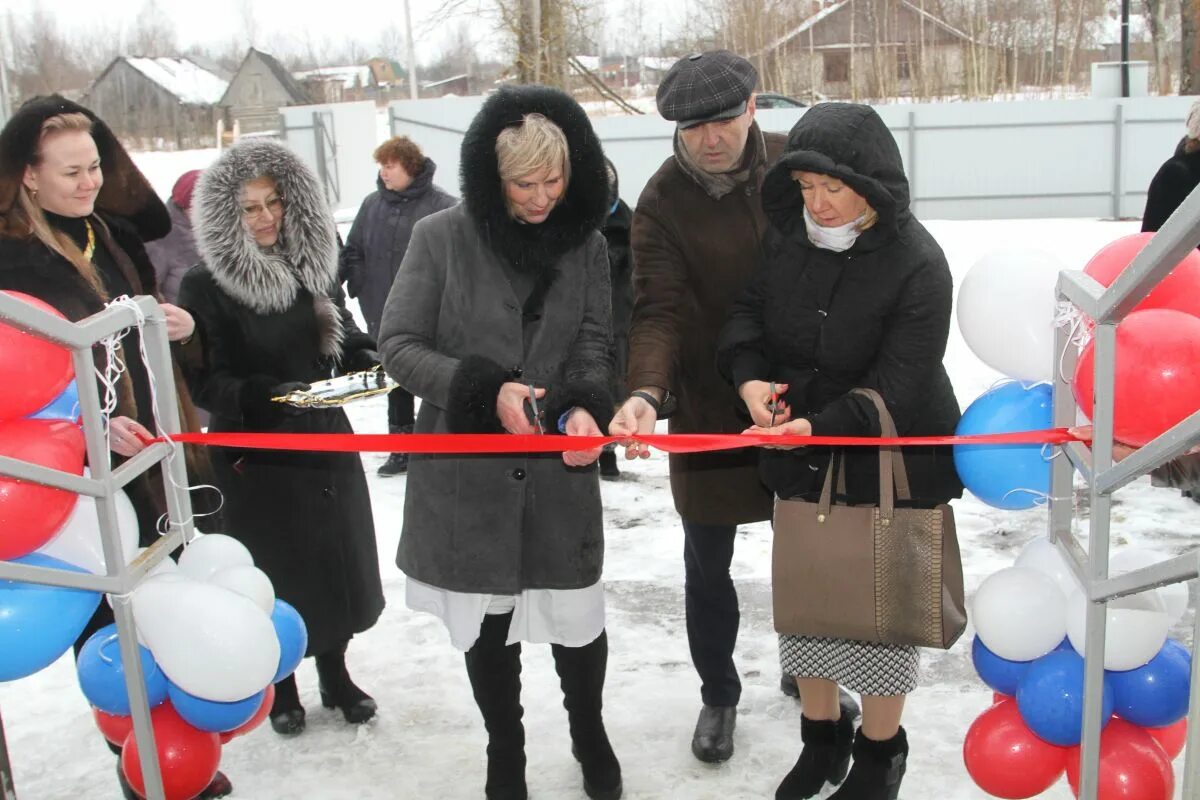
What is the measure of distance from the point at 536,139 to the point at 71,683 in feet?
8.48

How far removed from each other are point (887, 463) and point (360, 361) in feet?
5.87

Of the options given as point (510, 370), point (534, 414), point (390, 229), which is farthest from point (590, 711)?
point (390, 229)

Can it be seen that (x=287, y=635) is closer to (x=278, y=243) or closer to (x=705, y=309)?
(x=278, y=243)

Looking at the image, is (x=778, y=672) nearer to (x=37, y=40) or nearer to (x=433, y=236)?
(x=433, y=236)

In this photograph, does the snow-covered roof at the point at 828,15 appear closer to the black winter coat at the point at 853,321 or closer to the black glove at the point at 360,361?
the black glove at the point at 360,361

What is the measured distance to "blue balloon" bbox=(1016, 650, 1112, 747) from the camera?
2.47 meters

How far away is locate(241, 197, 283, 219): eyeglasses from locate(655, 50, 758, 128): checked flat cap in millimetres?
1211

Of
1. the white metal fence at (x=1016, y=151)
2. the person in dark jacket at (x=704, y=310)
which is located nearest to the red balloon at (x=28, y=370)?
the person in dark jacket at (x=704, y=310)

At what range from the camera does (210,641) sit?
8.21 feet

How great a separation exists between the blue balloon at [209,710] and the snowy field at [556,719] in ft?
2.24

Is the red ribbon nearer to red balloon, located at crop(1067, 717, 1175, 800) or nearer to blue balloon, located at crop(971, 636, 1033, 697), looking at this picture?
blue balloon, located at crop(971, 636, 1033, 697)

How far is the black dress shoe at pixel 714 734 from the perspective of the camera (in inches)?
133

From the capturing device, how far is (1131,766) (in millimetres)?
2404

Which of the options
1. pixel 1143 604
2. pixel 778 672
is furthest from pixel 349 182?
pixel 1143 604
